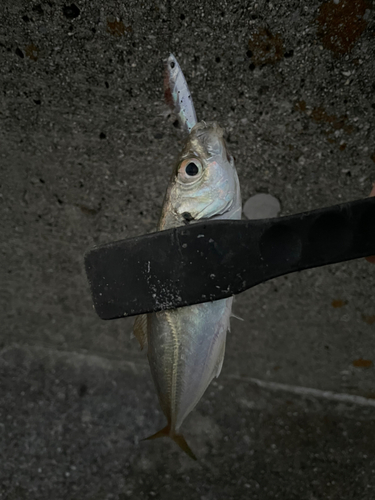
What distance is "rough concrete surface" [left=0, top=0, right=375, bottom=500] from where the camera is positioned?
1400 mm

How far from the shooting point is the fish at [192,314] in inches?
40.8

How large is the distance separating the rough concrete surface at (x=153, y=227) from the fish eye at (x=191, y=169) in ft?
1.78

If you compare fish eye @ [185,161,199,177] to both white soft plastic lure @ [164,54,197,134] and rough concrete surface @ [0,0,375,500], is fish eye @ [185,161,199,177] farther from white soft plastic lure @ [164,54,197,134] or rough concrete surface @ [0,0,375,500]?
rough concrete surface @ [0,0,375,500]

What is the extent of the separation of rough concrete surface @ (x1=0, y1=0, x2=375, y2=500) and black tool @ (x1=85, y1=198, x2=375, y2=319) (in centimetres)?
71

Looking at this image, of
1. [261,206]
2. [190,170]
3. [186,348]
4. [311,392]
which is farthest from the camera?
[311,392]

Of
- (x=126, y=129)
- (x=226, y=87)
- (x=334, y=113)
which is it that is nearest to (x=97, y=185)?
(x=126, y=129)

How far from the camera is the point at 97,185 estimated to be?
1.66m

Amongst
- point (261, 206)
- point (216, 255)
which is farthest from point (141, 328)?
point (261, 206)

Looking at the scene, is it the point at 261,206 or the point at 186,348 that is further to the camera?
the point at 261,206

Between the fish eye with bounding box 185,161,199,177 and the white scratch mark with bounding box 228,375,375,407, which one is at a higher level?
the fish eye with bounding box 185,161,199,177

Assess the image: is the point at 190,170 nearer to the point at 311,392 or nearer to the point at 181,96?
the point at 181,96

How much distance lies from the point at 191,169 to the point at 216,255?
29cm

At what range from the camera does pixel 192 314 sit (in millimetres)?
1142

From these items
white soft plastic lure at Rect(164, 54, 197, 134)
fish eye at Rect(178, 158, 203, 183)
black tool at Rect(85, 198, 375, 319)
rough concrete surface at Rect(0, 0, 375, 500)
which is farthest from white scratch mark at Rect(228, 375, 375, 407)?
white soft plastic lure at Rect(164, 54, 197, 134)
